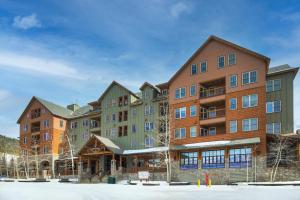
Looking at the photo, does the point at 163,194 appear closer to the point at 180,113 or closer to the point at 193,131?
the point at 193,131

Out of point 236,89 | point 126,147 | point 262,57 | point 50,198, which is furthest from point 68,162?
point 50,198

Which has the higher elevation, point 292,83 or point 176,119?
point 292,83

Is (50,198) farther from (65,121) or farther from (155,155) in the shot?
(65,121)

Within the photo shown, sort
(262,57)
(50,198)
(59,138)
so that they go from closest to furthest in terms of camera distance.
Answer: (50,198), (262,57), (59,138)

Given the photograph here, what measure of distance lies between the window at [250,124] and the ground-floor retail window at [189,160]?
24.9 feet

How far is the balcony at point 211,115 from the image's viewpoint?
47.9 metres

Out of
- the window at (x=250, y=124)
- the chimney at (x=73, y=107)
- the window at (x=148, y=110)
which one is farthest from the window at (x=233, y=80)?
the chimney at (x=73, y=107)

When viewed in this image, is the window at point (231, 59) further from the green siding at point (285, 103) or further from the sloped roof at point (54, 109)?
the sloped roof at point (54, 109)

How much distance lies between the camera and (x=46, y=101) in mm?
76312

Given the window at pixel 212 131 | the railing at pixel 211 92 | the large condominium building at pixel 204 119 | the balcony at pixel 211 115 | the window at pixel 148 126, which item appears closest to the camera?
the large condominium building at pixel 204 119

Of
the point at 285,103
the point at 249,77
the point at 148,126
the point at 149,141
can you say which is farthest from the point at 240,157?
the point at 148,126

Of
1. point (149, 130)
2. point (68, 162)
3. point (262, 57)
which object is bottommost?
point (68, 162)

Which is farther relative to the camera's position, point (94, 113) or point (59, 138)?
point (59, 138)

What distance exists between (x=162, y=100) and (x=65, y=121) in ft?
86.5
